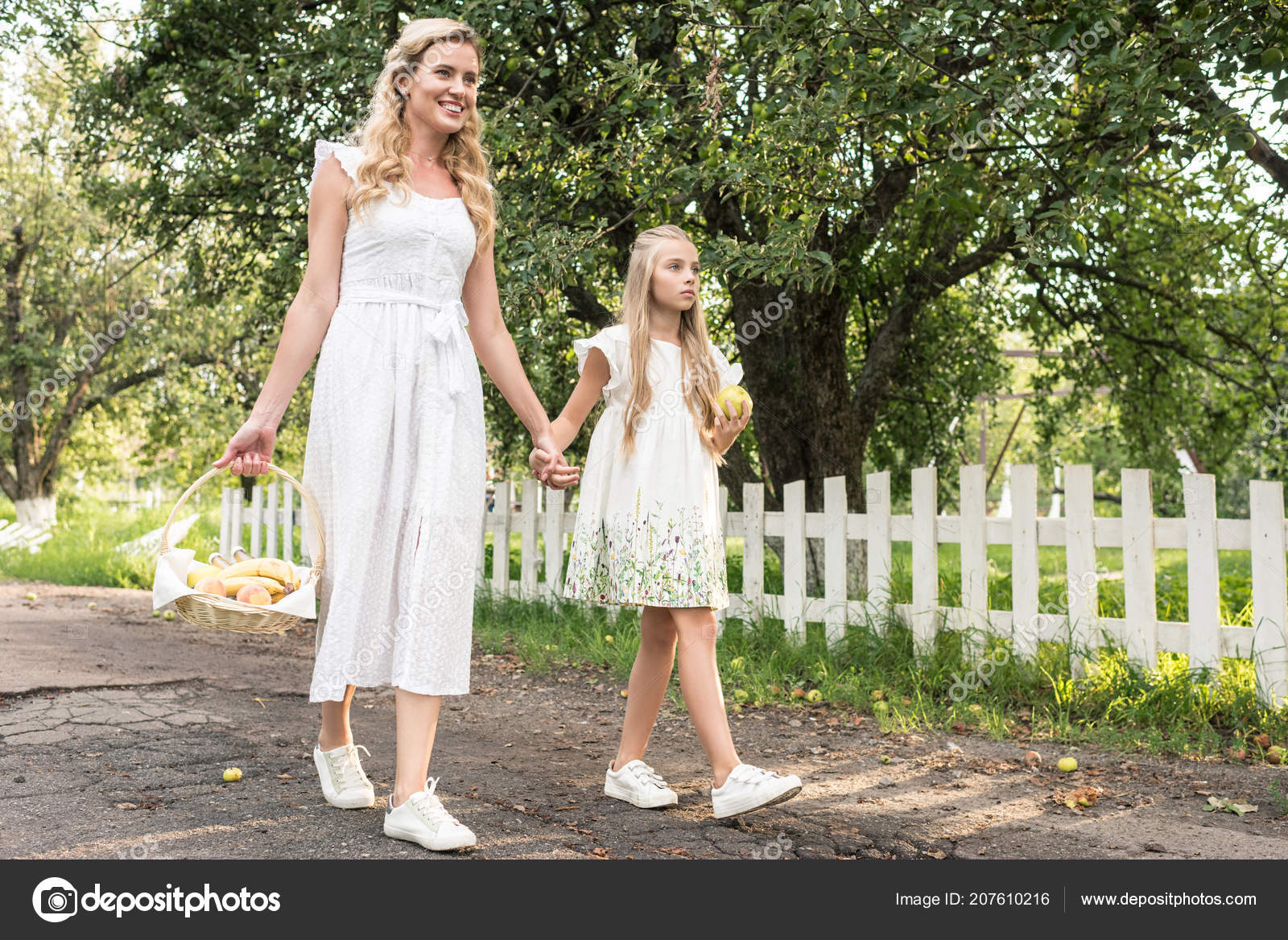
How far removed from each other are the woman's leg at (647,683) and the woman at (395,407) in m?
0.68

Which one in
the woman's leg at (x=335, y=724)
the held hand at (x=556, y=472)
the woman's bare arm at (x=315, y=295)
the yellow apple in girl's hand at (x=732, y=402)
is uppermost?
the woman's bare arm at (x=315, y=295)

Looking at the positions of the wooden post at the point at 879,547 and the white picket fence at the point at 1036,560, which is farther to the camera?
the wooden post at the point at 879,547

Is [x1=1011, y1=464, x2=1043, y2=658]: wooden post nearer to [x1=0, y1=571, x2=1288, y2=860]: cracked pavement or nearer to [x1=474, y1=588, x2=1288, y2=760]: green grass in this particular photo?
[x1=474, y1=588, x2=1288, y2=760]: green grass

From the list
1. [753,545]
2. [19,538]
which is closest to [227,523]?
[19,538]

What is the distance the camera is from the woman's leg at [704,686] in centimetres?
297

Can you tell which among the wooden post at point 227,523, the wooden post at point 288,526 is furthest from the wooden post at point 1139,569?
the wooden post at point 227,523

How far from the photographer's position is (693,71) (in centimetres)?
511

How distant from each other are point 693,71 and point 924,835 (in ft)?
12.0

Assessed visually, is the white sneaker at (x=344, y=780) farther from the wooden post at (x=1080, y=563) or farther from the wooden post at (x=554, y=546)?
the wooden post at (x=554, y=546)

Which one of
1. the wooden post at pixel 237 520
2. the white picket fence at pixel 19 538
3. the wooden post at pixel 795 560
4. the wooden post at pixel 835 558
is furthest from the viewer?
the white picket fence at pixel 19 538

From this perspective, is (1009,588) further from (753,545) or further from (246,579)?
(246,579)

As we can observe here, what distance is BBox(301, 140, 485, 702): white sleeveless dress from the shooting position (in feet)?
9.06
